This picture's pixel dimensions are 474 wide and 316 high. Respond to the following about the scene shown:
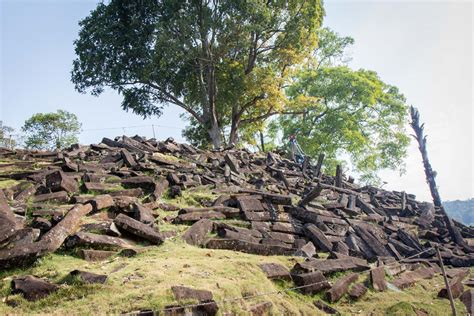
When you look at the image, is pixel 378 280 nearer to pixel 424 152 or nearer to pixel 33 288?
pixel 33 288

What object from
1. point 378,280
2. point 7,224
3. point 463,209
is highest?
point 463,209

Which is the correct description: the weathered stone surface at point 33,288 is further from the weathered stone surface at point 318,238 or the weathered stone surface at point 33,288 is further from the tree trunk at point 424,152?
the tree trunk at point 424,152

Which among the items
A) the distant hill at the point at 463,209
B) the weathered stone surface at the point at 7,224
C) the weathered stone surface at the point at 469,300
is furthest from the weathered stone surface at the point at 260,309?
the distant hill at the point at 463,209

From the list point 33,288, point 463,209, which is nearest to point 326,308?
point 33,288

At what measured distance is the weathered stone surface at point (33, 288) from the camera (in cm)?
437

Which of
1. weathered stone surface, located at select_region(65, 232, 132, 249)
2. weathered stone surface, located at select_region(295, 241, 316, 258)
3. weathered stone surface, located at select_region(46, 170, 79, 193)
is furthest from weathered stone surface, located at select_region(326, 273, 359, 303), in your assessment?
weathered stone surface, located at select_region(46, 170, 79, 193)

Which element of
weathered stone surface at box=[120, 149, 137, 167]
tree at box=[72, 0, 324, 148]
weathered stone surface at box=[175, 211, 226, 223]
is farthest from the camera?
tree at box=[72, 0, 324, 148]

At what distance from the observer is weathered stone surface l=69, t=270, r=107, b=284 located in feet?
15.1

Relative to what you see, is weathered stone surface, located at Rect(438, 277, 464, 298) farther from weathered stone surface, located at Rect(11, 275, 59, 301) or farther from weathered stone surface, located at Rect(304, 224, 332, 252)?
weathered stone surface, located at Rect(11, 275, 59, 301)

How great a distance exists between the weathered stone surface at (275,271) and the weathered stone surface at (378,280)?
184 cm

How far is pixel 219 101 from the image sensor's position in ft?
80.3

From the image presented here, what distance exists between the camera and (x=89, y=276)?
4.65 meters

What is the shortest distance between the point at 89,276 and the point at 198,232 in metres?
3.03

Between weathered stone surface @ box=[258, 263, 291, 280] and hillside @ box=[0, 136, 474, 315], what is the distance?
0.03m
